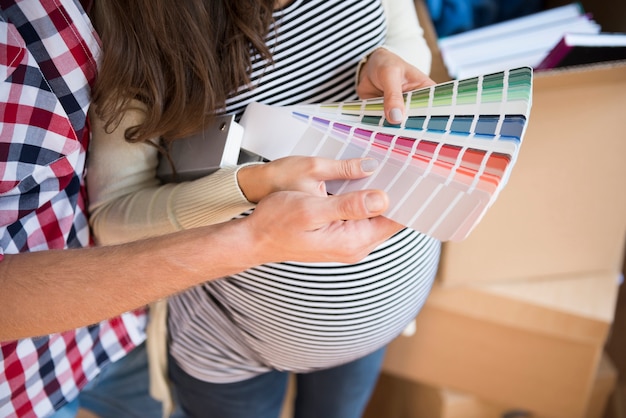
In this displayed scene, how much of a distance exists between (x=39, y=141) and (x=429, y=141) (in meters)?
0.40

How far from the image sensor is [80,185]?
0.75 meters

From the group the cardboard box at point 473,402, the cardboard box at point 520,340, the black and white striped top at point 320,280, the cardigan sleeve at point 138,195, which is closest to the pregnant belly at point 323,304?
the black and white striped top at point 320,280

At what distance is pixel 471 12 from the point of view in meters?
1.24

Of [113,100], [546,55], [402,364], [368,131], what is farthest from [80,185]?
[402,364]

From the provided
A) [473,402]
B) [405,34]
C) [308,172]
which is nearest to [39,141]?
[308,172]

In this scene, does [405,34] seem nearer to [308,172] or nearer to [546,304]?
[308,172]

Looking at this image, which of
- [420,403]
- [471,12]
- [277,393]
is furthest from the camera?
[420,403]

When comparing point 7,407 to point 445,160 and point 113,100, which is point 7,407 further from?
point 445,160

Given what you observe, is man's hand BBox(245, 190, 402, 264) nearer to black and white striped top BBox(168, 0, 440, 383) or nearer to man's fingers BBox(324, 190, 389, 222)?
man's fingers BBox(324, 190, 389, 222)

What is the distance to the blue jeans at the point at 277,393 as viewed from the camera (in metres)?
0.92

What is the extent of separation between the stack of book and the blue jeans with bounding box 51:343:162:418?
2.28 feet

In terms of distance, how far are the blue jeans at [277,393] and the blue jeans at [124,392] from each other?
5cm

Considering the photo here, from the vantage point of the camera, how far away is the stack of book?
3.18ft

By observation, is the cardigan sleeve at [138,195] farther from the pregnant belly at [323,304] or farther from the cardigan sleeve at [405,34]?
the cardigan sleeve at [405,34]
